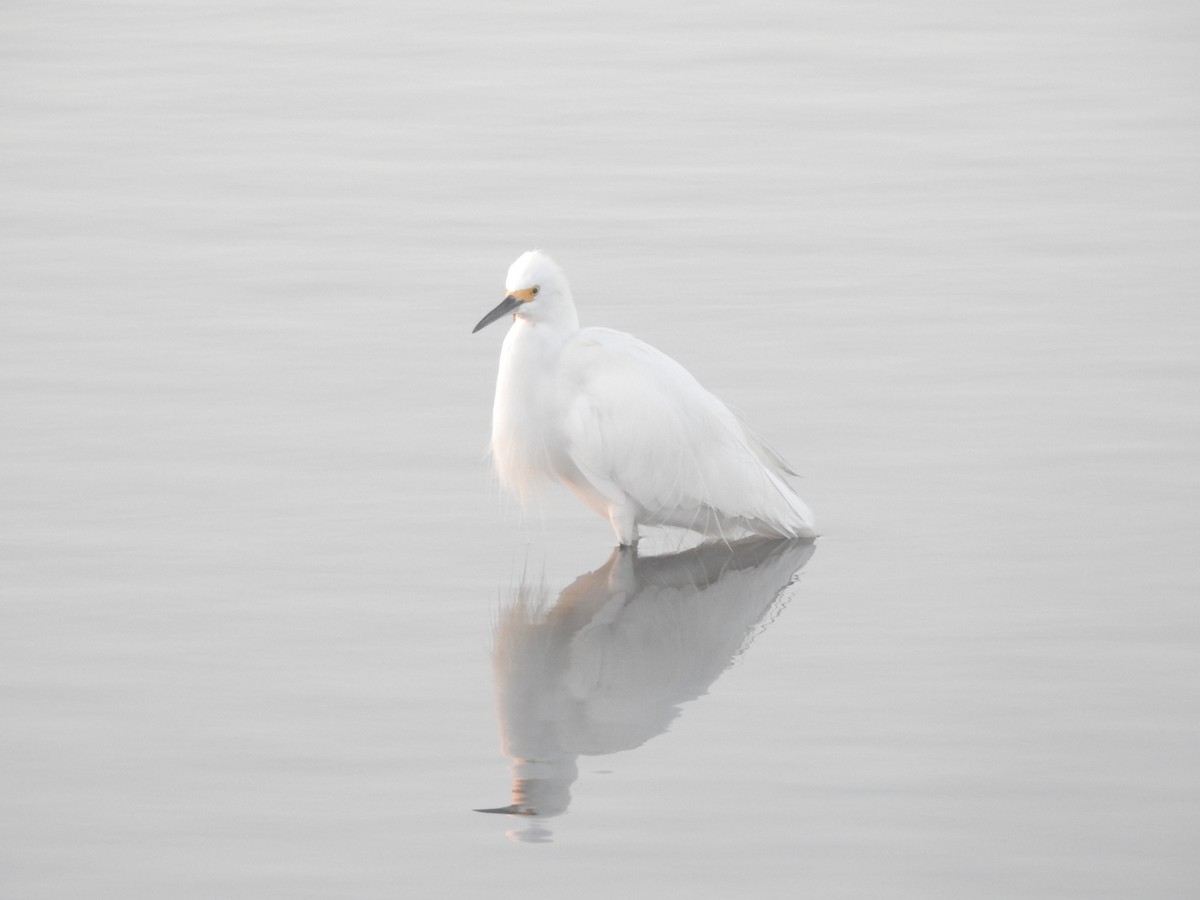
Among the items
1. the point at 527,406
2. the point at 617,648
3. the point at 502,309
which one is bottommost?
the point at 617,648

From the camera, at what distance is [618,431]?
18.8ft

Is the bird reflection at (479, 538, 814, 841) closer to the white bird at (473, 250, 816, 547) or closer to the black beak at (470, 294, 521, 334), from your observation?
the white bird at (473, 250, 816, 547)

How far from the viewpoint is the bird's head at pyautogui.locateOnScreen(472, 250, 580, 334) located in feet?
18.6

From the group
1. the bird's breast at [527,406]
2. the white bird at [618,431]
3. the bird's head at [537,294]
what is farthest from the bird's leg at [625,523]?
the bird's head at [537,294]

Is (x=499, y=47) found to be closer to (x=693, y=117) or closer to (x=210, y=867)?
(x=693, y=117)

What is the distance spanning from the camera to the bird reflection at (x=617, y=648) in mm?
4535

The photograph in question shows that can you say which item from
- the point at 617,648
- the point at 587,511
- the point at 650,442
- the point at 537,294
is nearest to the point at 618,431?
the point at 650,442

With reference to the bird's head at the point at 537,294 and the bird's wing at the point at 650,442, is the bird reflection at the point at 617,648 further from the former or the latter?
the bird's head at the point at 537,294

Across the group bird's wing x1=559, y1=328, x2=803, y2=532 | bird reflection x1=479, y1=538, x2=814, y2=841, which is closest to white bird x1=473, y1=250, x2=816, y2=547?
bird's wing x1=559, y1=328, x2=803, y2=532

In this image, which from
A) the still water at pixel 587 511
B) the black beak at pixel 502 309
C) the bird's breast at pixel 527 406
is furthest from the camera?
the bird's breast at pixel 527 406

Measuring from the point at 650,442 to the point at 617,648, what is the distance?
80cm

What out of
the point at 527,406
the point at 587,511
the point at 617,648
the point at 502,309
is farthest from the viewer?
the point at 587,511

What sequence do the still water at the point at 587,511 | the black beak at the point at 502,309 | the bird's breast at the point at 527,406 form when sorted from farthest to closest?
the bird's breast at the point at 527,406 < the black beak at the point at 502,309 < the still water at the point at 587,511

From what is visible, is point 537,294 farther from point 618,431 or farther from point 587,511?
point 587,511
